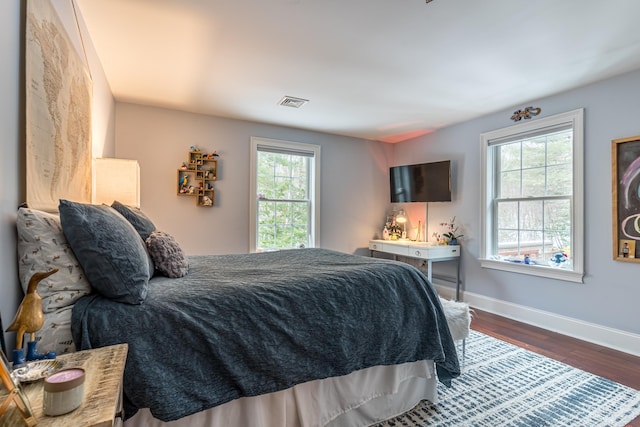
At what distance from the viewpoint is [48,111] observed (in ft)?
4.50

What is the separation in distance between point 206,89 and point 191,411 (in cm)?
280

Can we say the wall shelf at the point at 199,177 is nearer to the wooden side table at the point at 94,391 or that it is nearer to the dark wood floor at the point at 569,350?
the wooden side table at the point at 94,391

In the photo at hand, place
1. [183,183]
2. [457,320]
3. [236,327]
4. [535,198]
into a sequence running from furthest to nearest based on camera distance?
[183,183], [535,198], [457,320], [236,327]

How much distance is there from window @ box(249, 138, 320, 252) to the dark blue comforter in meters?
2.20

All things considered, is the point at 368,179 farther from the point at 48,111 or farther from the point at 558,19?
the point at 48,111

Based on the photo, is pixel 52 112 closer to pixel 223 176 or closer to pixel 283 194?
pixel 223 176

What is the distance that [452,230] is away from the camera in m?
4.30

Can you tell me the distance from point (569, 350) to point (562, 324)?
1.53 feet

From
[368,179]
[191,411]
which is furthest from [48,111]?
[368,179]

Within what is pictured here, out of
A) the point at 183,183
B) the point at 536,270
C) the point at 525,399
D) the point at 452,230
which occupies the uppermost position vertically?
the point at 183,183

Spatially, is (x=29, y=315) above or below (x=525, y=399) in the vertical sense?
above

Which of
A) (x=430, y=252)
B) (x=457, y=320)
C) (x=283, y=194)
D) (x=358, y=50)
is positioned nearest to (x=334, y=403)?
(x=457, y=320)

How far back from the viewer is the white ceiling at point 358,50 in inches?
75.9

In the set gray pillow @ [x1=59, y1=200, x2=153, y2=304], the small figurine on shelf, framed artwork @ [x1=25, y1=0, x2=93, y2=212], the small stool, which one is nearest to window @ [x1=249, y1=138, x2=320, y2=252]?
the small figurine on shelf
